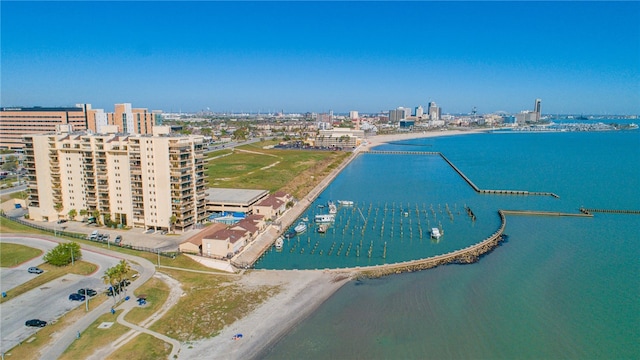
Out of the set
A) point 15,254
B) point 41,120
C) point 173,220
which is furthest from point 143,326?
point 41,120

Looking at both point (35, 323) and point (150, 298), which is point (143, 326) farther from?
point (35, 323)

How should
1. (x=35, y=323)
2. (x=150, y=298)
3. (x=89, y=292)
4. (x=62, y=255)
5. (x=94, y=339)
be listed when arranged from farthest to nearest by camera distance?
(x=62, y=255)
(x=89, y=292)
(x=150, y=298)
(x=35, y=323)
(x=94, y=339)

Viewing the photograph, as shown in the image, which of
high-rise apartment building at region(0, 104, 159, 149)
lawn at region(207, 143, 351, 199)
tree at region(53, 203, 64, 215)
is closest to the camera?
tree at region(53, 203, 64, 215)

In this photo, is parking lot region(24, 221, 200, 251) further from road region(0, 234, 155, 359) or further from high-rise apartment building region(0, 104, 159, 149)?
high-rise apartment building region(0, 104, 159, 149)

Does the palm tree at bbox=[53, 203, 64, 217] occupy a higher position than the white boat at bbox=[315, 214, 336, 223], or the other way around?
the palm tree at bbox=[53, 203, 64, 217]

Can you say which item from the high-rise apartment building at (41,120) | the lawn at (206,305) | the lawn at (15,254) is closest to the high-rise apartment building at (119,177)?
the lawn at (15,254)

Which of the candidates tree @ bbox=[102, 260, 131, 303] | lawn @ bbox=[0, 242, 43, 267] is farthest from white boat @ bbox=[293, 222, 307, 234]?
lawn @ bbox=[0, 242, 43, 267]
